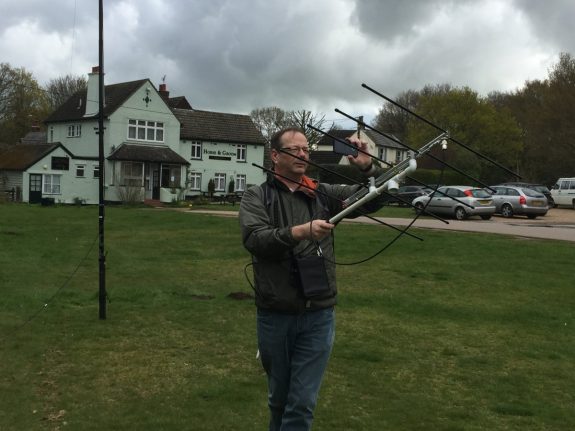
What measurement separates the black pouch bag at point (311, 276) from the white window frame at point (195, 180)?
47533mm

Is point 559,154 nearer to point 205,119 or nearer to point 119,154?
point 205,119

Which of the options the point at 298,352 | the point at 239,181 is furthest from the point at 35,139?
the point at 298,352

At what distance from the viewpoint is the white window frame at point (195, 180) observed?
166ft

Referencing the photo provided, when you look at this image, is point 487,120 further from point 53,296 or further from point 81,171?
point 53,296

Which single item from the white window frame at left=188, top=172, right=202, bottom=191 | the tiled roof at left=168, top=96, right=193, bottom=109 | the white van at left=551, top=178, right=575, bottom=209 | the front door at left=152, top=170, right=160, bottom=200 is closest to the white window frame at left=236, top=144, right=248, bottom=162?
the white window frame at left=188, top=172, right=202, bottom=191

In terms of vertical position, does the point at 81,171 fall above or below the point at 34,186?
above

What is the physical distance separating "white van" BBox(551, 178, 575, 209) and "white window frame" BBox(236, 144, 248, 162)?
2425 cm

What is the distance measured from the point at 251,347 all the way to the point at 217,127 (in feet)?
155

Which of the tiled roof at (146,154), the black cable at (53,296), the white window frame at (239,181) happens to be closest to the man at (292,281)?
the black cable at (53,296)

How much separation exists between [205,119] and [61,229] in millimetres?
33113

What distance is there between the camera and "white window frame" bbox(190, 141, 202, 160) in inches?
2025

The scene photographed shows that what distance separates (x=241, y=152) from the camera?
53.4 meters

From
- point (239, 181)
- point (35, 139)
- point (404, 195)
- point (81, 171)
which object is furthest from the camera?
point (35, 139)

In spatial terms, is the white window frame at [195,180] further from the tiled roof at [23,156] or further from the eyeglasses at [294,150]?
the eyeglasses at [294,150]
